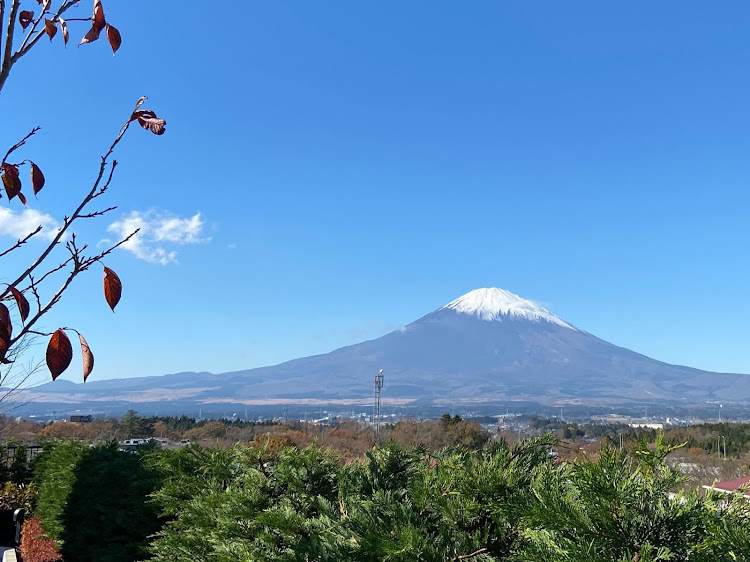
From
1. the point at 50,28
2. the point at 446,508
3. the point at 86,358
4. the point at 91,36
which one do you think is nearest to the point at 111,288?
the point at 86,358

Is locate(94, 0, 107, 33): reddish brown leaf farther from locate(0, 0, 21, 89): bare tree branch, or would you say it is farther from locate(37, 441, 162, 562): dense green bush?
locate(37, 441, 162, 562): dense green bush

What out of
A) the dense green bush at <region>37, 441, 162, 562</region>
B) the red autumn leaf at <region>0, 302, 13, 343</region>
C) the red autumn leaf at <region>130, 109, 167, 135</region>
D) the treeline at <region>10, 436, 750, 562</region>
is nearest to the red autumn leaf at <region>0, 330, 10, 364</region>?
the red autumn leaf at <region>0, 302, 13, 343</region>

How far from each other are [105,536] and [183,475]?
320 cm

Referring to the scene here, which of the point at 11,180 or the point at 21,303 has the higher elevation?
the point at 11,180

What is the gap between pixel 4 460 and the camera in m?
13.7

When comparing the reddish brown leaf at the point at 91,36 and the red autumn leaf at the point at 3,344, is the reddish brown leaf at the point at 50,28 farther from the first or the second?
the red autumn leaf at the point at 3,344

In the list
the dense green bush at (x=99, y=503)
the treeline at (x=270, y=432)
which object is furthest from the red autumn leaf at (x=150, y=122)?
the treeline at (x=270, y=432)

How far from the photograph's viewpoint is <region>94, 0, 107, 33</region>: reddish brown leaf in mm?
1933

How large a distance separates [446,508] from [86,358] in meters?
1.70

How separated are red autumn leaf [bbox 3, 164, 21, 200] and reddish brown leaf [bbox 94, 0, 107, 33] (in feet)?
1.79

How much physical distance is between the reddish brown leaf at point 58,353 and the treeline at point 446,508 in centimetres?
142

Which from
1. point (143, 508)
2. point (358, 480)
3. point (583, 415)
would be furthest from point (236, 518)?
point (583, 415)

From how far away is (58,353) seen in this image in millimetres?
1555

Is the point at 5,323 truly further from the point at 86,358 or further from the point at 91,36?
the point at 91,36
